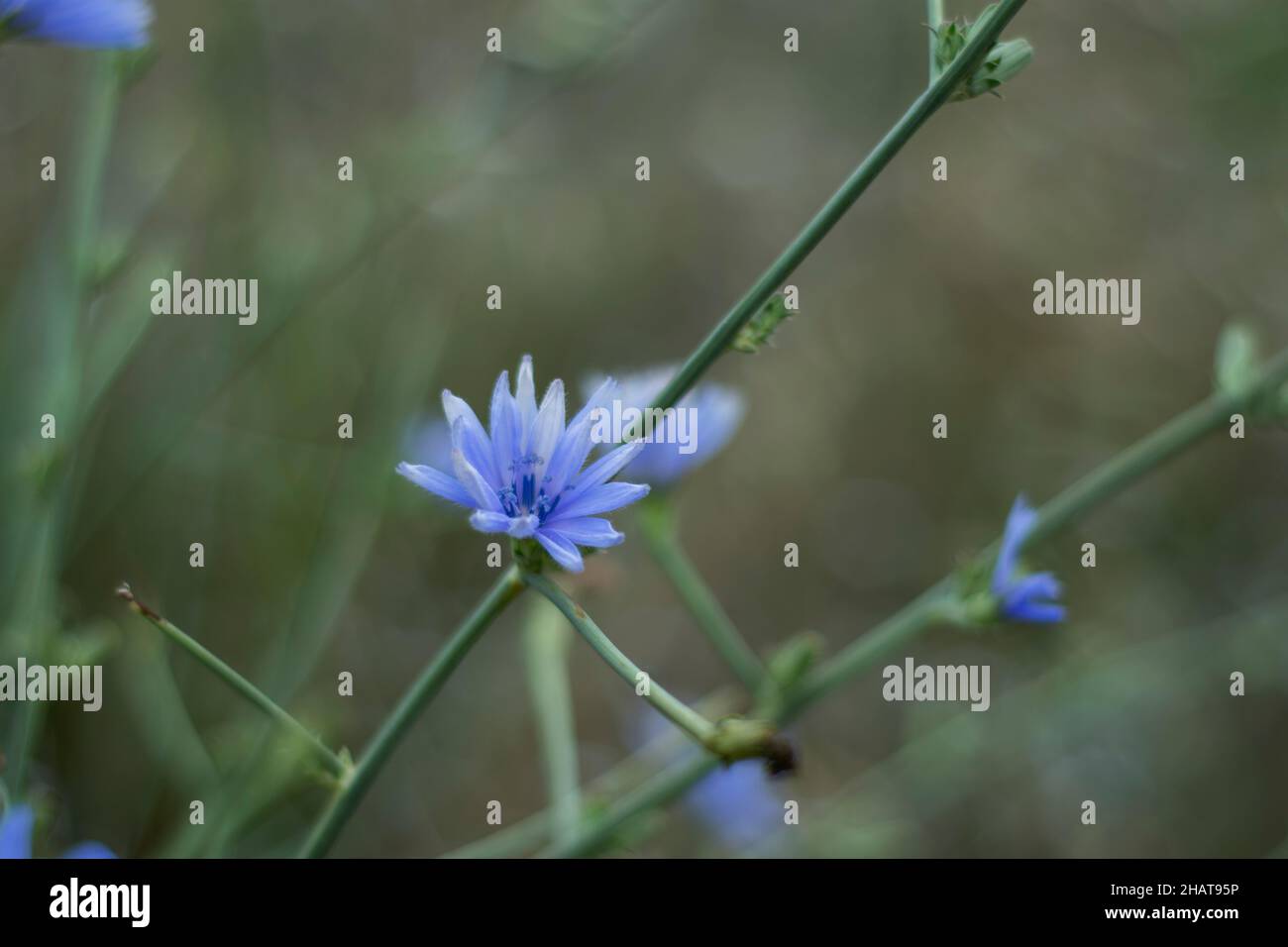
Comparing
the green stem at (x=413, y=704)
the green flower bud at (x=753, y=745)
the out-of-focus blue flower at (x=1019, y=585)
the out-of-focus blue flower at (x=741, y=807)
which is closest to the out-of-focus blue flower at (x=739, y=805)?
the out-of-focus blue flower at (x=741, y=807)

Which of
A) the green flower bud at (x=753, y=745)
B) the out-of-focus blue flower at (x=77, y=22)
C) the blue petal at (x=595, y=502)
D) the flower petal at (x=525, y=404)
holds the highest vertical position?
the out-of-focus blue flower at (x=77, y=22)

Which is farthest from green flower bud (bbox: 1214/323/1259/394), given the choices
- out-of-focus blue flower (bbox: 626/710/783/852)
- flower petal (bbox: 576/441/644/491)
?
out-of-focus blue flower (bbox: 626/710/783/852)

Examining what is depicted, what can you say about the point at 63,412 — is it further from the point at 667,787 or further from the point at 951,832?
the point at 951,832

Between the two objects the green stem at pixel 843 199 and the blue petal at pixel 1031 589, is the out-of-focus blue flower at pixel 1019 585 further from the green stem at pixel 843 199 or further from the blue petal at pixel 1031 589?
the green stem at pixel 843 199

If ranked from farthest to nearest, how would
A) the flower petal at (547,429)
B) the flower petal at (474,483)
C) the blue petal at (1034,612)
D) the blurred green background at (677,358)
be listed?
the blurred green background at (677,358), the blue petal at (1034,612), the flower petal at (547,429), the flower petal at (474,483)

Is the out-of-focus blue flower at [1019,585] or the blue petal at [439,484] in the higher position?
the blue petal at [439,484]
